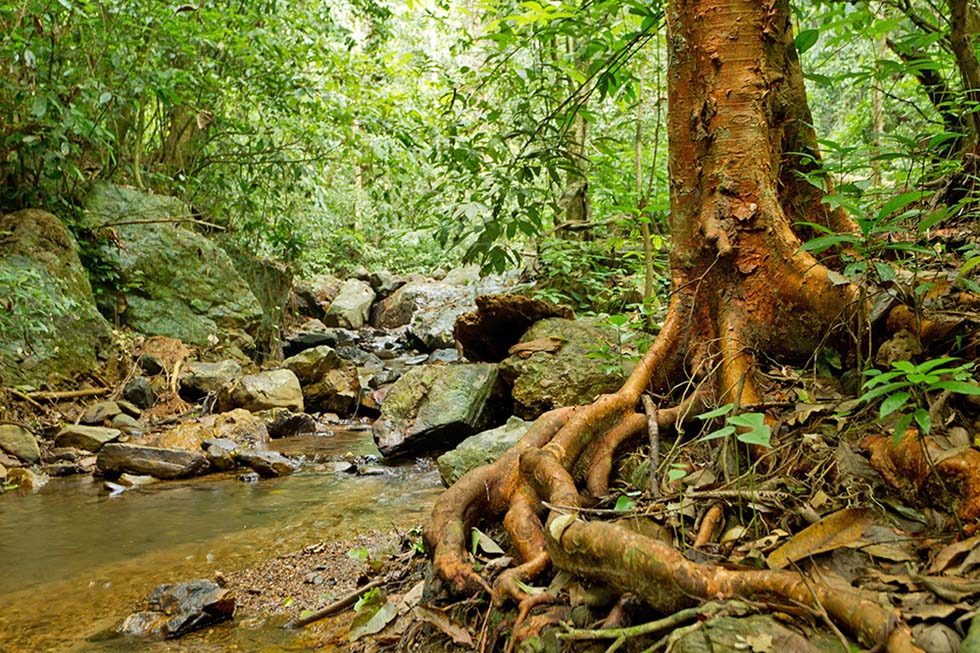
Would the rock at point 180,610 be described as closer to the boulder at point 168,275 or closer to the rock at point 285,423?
the rock at point 285,423

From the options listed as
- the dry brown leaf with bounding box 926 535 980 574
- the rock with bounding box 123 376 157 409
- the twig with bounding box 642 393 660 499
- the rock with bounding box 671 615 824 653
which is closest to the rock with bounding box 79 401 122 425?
the rock with bounding box 123 376 157 409

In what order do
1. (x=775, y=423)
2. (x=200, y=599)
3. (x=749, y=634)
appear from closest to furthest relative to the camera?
(x=749, y=634)
(x=775, y=423)
(x=200, y=599)

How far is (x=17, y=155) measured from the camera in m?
7.87

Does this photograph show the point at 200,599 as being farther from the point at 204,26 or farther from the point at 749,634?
the point at 204,26

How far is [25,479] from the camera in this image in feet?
18.8

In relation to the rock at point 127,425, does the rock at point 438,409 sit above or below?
above

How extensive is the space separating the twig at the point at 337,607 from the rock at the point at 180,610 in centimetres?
41

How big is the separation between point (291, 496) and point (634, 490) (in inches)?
154

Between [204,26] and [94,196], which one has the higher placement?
[204,26]

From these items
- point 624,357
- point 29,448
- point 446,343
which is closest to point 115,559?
A: point 29,448

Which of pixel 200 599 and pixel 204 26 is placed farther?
pixel 204 26

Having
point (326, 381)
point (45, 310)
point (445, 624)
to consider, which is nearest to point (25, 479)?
point (45, 310)

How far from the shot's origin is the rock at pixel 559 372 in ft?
19.8

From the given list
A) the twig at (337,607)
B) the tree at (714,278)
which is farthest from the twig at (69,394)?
the tree at (714,278)
